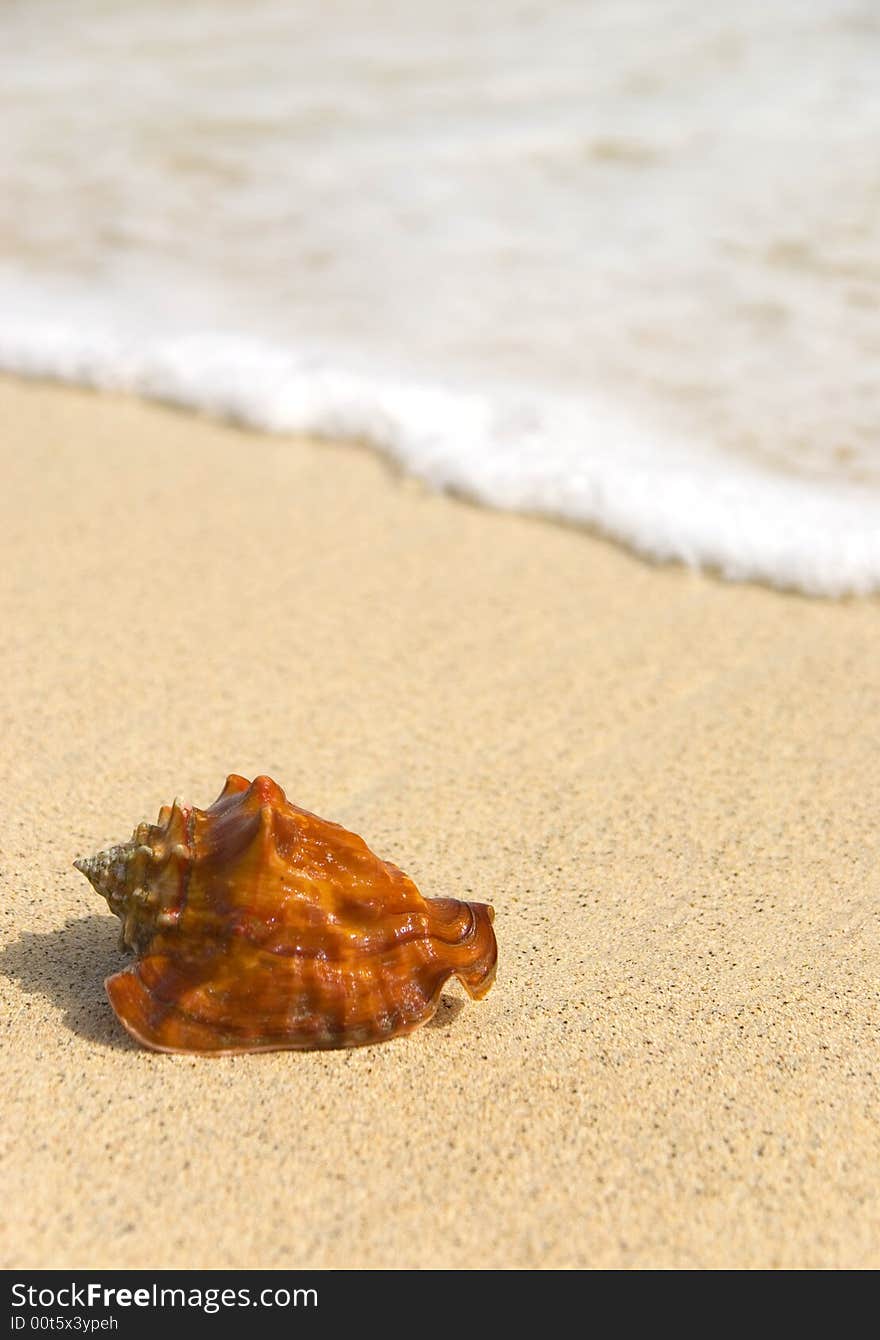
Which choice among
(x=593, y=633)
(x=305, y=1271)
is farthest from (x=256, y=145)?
(x=305, y=1271)

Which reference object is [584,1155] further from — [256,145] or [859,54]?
[859,54]

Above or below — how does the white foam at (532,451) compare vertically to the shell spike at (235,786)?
below

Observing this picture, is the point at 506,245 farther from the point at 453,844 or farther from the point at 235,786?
the point at 235,786

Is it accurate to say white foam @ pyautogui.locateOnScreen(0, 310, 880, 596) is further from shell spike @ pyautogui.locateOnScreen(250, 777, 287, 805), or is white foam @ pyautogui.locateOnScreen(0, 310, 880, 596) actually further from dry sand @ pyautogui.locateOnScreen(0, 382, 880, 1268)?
shell spike @ pyautogui.locateOnScreen(250, 777, 287, 805)

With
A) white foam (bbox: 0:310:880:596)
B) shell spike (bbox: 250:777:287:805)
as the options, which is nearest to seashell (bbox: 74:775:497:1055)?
shell spike (bbox: 250:777:287:805)

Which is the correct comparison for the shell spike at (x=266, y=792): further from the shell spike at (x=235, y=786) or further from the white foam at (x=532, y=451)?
the white foam at (x=532, y=451)

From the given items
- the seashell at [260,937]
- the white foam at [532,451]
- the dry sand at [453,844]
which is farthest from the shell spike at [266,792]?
the white foam at [532,451]

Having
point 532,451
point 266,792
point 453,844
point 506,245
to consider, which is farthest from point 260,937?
point 506,245
